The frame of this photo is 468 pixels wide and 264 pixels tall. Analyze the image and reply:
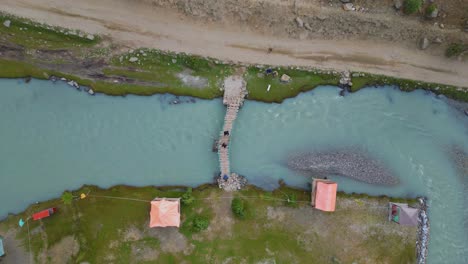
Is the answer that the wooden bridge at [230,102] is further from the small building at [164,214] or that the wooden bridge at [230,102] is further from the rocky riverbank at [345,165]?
the rocky riverbank at [345,165]

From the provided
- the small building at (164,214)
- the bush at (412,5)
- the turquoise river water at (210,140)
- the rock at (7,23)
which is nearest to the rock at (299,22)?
the turquoise river water at (210,140)

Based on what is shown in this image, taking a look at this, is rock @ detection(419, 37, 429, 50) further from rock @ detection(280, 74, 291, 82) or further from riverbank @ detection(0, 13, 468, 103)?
rock @ detection(280, 74, 291, 82)

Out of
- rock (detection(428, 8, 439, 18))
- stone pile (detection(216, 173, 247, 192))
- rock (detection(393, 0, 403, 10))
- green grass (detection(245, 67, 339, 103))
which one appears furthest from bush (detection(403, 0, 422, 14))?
stone pile (detection(216, 173, 247, 192))

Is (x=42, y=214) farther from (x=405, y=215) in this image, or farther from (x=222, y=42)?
(x=405, y=215)

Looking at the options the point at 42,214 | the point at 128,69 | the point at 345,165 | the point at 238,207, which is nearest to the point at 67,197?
the point at 42,214

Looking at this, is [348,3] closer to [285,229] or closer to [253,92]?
[253,92]

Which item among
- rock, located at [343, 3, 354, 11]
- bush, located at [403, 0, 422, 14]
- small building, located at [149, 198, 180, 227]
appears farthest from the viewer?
rock, located at [343, 3, 354, 11]
